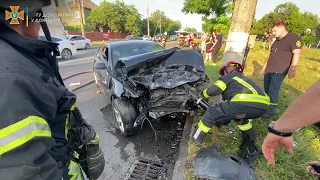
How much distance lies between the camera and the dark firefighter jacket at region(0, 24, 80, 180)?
2.11 feet

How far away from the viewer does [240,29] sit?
3289mm

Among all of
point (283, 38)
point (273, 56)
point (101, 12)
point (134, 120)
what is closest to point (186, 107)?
point (134, 120)

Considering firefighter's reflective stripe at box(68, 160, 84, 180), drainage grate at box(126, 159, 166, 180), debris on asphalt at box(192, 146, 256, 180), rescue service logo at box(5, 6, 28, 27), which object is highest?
rescue service logo at box(5, 6, 28, 27)

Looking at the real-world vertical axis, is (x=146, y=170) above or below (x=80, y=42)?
below

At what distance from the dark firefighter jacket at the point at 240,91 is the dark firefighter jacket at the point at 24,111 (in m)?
2.15

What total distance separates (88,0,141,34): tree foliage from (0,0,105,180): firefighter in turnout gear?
1606 inches

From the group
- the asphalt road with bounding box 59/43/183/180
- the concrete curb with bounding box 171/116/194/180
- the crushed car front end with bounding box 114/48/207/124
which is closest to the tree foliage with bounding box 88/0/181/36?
the asphalt road with bounding box 59/43/183/180

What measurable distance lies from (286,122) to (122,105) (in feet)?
8.10

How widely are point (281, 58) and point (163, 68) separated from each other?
218 centimetres

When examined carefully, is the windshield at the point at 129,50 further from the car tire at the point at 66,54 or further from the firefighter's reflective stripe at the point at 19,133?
the car tire at the point at 66,54

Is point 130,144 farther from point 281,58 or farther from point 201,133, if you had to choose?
point 281,58

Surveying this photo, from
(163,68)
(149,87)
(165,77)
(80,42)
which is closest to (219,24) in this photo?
(80,42)

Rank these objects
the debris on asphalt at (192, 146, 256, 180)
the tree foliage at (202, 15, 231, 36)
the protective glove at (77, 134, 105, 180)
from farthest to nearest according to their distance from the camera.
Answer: the tree foliage at (202, 15, 231, 36) < the debris on asphalt at (192, 146, 256, 180) < the protective glove at (77, 134, 105, 180)

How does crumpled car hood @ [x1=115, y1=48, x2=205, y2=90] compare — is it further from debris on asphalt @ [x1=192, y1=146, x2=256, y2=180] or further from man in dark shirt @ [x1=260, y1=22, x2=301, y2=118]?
man in dark shirt @ [x1=260, y1=22, x2=301, y2=118]
